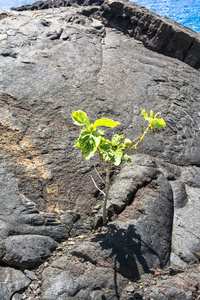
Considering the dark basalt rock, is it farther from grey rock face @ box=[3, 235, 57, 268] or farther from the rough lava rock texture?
grey rock face @ box=[3, 235, 57, 268]

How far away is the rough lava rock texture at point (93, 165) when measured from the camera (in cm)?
287

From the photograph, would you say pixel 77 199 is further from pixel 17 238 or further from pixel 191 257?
pixel 191 257

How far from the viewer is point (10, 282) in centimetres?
268

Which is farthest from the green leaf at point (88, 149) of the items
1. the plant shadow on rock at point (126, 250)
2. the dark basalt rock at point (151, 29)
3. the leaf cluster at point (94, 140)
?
the dark basalt rock at point (151, 29)

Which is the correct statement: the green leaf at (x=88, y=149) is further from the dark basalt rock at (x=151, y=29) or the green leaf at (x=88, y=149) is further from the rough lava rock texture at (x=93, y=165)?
the dark basalt rock at (x=151, y=29)

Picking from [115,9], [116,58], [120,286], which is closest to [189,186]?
[120,286]

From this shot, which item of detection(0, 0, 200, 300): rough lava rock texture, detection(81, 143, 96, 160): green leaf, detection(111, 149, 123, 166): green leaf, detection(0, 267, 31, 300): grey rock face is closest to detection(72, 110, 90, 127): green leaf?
detection(81, 143, 96, 160): green leaf

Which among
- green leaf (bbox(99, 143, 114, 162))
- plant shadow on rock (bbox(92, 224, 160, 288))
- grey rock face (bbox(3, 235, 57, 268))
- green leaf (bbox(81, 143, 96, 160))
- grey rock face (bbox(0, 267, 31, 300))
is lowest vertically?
grey rock face (bbox(0, 267, 31, 300))

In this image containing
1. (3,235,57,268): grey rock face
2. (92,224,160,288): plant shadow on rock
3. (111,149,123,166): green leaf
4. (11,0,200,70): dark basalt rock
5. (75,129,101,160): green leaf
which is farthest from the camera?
(11,0,200,70): dark basalt rock

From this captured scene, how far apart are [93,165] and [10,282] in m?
1.82

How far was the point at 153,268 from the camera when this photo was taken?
122 inches

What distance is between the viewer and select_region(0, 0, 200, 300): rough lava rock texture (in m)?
2.87

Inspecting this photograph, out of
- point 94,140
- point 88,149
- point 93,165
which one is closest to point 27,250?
point 88,149

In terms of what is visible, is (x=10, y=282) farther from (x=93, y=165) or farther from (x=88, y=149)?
(x=93, y=165)
